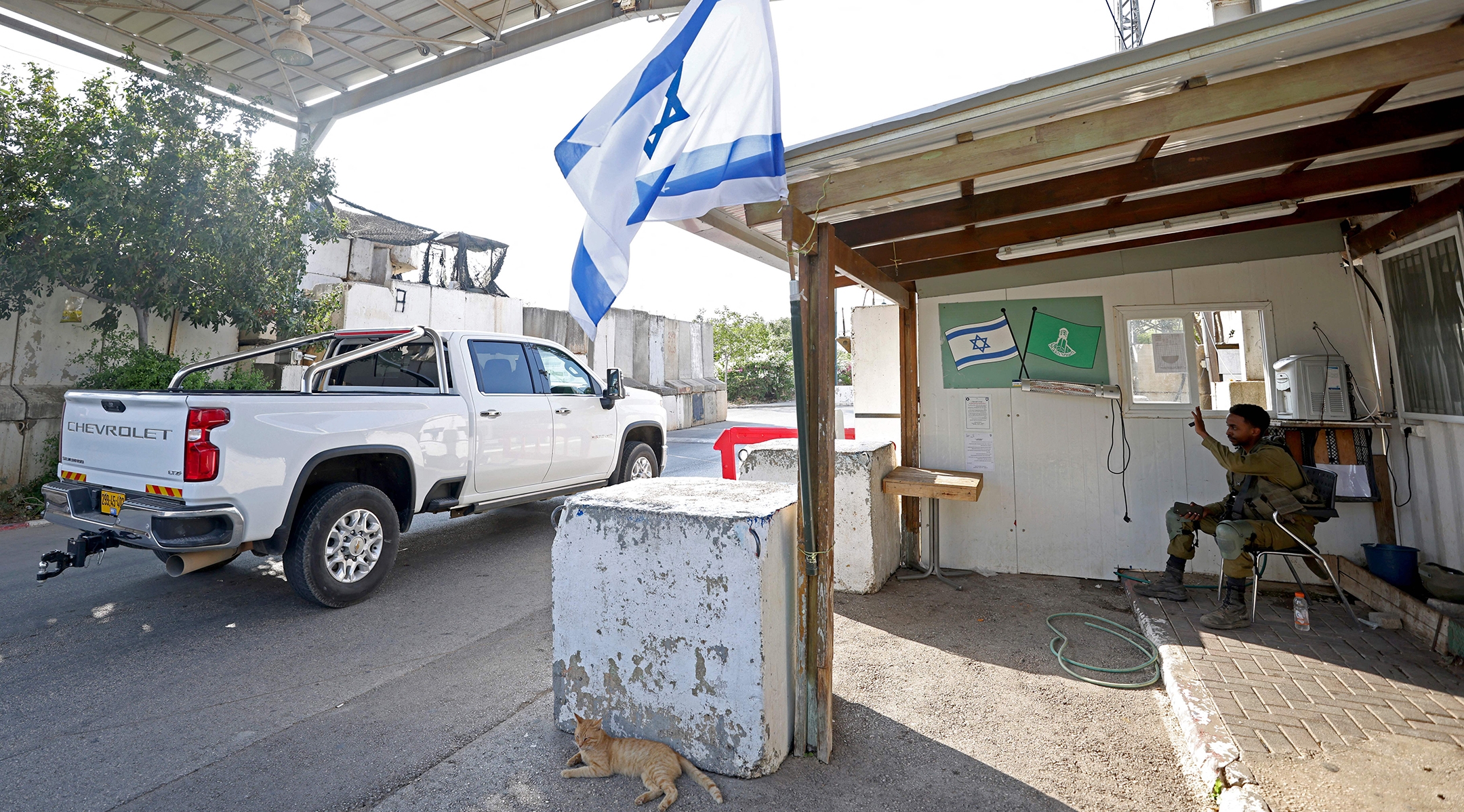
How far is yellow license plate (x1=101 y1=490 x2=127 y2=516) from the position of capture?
4000mm

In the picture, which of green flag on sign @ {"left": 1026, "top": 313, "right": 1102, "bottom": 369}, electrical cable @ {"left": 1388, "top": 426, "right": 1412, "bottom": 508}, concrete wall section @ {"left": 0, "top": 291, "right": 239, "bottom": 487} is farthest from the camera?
concrete wall section @ {"left": 0, "top": 291, "right": 239, "bottom": 487}

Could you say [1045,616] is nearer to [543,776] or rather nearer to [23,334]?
[543,776]

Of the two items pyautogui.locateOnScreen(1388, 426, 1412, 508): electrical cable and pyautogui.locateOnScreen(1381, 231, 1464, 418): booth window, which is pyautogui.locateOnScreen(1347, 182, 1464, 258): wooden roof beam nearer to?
pyautogui.locateOnScreen(1381, 231, 1464, 418): booth window

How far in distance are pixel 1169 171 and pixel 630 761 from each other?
13.2 ft

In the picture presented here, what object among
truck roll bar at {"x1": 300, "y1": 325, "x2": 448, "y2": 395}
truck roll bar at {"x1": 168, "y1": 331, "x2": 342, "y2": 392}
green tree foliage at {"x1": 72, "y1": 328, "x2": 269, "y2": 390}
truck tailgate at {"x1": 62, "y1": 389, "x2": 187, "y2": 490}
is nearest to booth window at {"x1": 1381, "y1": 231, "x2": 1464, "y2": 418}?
truck roll bar at {"x1": 300, "y1": 325, "x2": 448, "y2": 395}

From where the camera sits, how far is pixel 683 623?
266cm

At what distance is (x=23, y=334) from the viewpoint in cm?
811

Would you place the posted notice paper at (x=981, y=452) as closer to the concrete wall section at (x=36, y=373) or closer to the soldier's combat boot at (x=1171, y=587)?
the soldier's combat boot at (x=1171, y=587)

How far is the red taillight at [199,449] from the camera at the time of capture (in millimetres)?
3793

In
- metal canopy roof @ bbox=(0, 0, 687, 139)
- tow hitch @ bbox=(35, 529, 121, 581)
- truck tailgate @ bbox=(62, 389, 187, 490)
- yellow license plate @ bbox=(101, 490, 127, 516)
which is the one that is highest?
metal canopy roof @ bbox=(0, 0, 687, 139)

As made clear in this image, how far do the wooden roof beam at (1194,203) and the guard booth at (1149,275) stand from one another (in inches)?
0.7

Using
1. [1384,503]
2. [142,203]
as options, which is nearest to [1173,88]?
[1384,503]

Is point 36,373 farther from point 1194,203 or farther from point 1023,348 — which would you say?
point 1194,203

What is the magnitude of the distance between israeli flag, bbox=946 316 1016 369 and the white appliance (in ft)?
6.31
